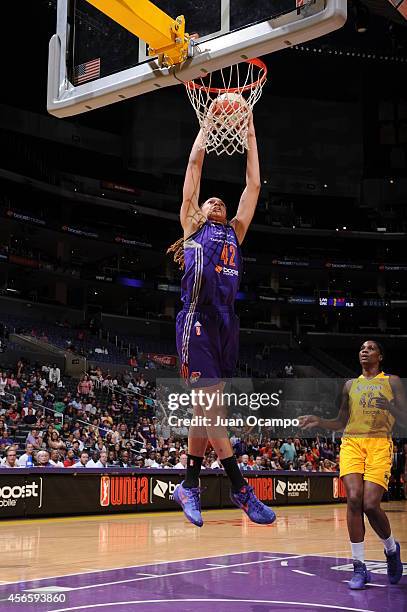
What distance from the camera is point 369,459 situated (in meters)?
8.29

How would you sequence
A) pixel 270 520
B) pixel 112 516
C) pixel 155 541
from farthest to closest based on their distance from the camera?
pixel 112 516 < pixel 155 541 < pixel 270 520

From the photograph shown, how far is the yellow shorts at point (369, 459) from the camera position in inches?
324

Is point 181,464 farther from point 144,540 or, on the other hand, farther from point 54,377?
point 54,377

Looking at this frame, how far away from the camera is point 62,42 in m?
5.49

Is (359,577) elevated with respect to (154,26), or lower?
lower

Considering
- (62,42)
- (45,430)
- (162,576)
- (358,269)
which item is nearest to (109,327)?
(358,269)

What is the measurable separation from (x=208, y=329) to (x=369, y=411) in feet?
13.4

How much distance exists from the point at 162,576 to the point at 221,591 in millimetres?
1128

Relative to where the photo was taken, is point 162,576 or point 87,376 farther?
point 87,376

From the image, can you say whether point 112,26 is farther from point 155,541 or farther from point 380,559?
point 155,541

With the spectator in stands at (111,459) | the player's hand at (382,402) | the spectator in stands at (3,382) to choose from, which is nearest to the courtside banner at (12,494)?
the spectator in stands at (111,459)

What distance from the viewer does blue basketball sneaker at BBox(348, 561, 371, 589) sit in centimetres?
788

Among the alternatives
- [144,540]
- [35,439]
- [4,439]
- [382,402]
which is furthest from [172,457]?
[382,402]

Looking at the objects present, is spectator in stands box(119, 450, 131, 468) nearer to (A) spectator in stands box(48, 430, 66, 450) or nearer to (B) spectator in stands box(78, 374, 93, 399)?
(A) spectator in stands box(48, 430, 66, 450)
